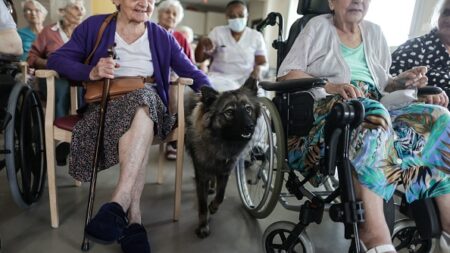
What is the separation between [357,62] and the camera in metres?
1.49

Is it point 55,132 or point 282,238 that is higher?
point 55,132

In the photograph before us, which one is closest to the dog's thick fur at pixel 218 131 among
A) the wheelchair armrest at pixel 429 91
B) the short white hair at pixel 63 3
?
the wheelchair armrest at pixel 429 91

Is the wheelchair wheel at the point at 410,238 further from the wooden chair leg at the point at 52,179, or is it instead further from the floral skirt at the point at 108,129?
the wooden chair leg at the point at 52,179

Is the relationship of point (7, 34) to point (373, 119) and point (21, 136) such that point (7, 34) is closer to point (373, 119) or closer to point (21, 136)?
point (21, 136)

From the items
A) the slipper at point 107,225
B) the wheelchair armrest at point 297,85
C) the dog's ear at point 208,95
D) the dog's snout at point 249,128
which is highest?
the wheelchair armrest at point 297,85

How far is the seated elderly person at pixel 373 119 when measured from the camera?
3.20 ft

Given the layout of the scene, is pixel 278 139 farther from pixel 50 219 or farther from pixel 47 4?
pixel 47 4

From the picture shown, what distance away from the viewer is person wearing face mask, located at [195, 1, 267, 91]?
10.2ft

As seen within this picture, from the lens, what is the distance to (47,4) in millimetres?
3469

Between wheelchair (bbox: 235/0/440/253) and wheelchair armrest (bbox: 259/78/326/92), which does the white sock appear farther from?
wheelchair armrest (bbox: 259/78/326/92)

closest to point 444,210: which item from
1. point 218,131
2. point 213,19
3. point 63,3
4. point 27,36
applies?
point 218,131

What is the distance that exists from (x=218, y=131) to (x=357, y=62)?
2.49 feet

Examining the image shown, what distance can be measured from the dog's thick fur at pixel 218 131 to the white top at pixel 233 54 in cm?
147

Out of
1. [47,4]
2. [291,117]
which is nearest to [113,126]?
[291,117]
